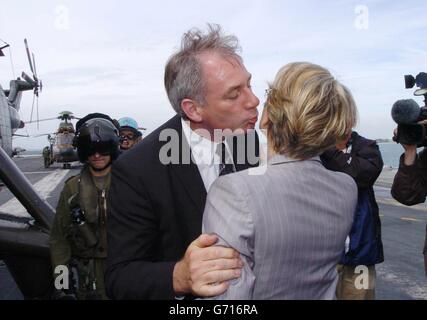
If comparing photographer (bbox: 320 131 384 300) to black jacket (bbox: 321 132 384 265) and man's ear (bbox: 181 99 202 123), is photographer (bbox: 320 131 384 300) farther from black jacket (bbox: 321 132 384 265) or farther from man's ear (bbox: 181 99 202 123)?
man's ear (bbox: 181 99 202 123)

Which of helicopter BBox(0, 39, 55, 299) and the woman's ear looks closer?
the woman's ear

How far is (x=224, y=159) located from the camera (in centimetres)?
220

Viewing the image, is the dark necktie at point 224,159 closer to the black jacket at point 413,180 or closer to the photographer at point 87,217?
the photographer at point 87,217

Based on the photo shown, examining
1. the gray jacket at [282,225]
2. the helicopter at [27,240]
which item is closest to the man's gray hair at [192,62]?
the gray jacket at [282,225]

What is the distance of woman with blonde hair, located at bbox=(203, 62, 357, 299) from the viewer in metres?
1.42

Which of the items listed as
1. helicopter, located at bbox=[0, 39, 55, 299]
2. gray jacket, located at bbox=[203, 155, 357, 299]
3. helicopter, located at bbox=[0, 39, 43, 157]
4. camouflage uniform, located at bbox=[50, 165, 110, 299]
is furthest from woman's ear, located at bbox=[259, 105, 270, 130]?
helicopter, located at bbox=[0, 39, 43, 157]

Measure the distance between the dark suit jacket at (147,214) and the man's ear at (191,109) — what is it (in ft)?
0.43

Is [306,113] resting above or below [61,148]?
above

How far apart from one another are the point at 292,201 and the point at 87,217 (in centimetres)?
221

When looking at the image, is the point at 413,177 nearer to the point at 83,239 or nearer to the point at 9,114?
the point at 83,239

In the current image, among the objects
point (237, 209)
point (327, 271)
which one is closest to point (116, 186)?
point (237, 209)

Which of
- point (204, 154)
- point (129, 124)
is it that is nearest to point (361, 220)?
point (204, 154)

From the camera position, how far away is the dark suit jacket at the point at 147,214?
1.76 metres

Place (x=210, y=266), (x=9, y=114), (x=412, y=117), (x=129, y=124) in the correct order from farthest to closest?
(x=9, y=114) → (x=129, y=124) → (x=412, y=117) → (x=210, y=266)
